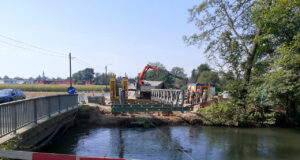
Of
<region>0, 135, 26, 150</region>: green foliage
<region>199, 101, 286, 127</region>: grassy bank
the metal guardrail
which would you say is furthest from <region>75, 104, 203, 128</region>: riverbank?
<region>0, 135, 26, 150</region>: green foliage

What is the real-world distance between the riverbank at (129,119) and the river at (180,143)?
0.82 m

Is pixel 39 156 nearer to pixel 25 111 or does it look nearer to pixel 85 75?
pixel 25 111

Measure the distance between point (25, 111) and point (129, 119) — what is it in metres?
9.90

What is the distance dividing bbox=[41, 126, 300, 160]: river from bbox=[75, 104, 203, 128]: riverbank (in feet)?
2.70

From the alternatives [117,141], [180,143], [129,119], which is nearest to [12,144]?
[117,141]

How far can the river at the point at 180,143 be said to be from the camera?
11.0 meters

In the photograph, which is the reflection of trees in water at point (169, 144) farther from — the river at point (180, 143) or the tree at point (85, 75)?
the tree at point (85, 75)

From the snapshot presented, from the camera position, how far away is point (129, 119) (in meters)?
17.5

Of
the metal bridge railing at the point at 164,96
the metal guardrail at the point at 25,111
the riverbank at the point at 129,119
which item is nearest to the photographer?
the metal guardrail at the point at 25,111

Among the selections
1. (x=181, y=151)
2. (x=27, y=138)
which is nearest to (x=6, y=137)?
(x=27, y=138)

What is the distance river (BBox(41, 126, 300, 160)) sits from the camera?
432 inches

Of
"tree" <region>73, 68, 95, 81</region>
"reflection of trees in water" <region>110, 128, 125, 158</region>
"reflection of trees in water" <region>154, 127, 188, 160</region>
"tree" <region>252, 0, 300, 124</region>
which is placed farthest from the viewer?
"tree" <region>73, 68, 95, 81</region>

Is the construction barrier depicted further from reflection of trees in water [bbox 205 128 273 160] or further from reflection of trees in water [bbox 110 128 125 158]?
reflection of trees in water [bbox 205 128 273 160]

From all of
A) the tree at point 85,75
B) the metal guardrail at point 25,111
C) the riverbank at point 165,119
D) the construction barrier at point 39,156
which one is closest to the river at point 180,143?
the riverbank at point 165,119
